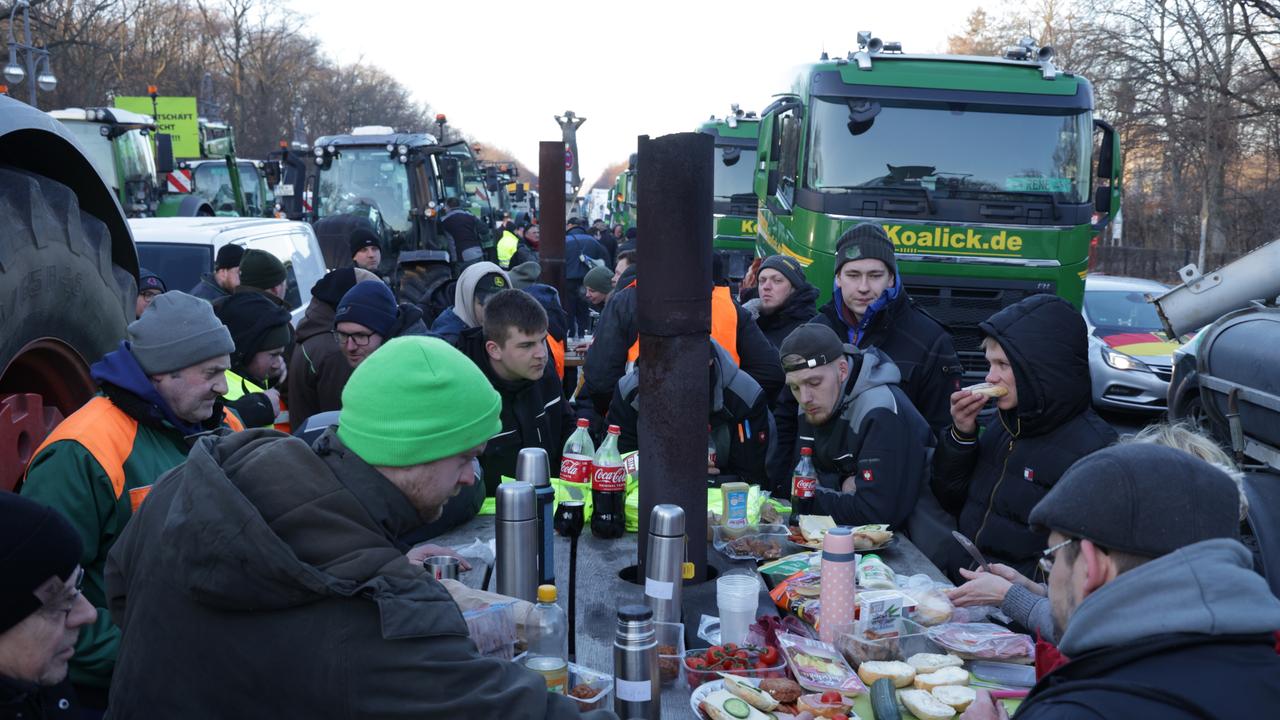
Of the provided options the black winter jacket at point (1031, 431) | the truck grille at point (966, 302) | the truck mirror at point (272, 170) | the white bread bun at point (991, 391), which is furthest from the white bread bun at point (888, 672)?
the truck mirror at point (272, 170)

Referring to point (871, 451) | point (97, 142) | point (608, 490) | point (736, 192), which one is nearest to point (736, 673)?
point (608, 490)

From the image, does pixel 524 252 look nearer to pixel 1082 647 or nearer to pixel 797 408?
pixel 797 408

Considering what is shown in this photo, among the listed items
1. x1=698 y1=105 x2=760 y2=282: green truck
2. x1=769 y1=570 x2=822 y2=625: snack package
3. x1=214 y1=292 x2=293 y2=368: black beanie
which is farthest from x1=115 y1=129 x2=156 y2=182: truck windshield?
x1=769 y1=570 x2=822 y2=625: snack package

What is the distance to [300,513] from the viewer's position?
221 cm

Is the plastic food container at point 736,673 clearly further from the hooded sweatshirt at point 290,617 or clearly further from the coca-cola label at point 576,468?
the coca-cola label at point 576,468

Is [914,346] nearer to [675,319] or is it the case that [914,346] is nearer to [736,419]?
[736,419]

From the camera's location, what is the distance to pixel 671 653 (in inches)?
125

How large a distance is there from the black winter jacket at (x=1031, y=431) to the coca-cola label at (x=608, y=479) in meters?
1.46

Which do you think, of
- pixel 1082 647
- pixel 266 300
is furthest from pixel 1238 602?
pixel 266 300

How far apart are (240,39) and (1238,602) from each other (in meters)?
67.7

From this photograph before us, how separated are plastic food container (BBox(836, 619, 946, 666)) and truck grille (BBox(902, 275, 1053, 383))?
23.2 ft

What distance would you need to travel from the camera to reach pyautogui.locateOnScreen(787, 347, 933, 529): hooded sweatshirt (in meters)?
4.59

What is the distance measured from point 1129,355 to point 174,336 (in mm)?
11277

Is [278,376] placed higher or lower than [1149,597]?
lower
